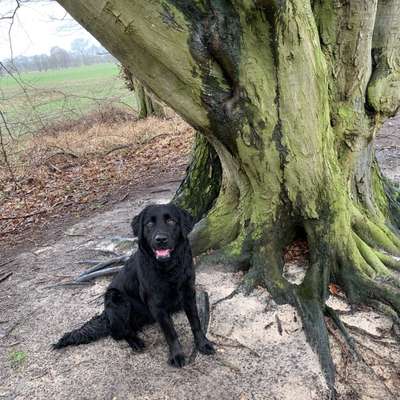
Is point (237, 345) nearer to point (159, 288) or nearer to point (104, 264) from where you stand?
point (159, 288)

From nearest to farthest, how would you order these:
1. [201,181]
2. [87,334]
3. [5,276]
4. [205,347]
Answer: [205,347] < [87,334] < [201,181] < [5,276]

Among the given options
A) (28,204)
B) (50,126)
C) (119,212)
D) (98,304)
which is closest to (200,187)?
(98,304)

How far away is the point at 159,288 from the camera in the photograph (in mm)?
3641

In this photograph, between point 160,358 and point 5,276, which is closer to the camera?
point 160,358

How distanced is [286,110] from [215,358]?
2.18 metres

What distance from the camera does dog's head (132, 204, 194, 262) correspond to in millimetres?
3447

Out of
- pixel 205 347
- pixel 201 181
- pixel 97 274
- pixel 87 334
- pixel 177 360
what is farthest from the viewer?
pixel 201 181

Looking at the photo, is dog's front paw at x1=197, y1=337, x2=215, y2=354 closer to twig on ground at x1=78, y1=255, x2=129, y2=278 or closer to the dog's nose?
the dog's nose

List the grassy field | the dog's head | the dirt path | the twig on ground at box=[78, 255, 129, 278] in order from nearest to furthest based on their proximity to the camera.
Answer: the dirt path, the dog's head, the twig on ground at box=[78, 255, 129, 278], the grassy field

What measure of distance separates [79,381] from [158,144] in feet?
32.1

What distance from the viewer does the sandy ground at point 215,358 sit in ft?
10.8

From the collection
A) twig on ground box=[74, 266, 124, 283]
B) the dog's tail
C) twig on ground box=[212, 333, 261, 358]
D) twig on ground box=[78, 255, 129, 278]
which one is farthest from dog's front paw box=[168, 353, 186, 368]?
twig on ground box=[78, 255, 129, 278]

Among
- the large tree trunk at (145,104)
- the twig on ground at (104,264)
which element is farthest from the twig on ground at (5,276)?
the large tree trunk at (145,104)

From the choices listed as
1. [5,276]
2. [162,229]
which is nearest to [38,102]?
[5,276]
